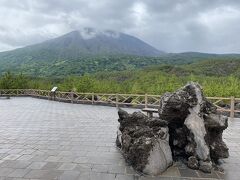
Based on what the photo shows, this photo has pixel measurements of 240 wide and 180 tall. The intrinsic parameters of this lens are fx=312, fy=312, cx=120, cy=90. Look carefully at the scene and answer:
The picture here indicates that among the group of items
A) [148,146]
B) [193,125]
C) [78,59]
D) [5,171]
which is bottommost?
[5,171]

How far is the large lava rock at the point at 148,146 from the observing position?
528 cm

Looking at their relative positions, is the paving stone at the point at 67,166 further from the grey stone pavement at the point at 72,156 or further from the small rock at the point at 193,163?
the small rock at the point at 193,163

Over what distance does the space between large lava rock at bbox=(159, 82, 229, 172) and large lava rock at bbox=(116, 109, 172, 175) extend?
37 cm

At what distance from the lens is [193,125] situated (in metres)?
5.83

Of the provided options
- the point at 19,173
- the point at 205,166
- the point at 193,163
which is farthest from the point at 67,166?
the point at 205,166

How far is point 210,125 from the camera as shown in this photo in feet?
19.6

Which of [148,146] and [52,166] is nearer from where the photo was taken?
[148,146]

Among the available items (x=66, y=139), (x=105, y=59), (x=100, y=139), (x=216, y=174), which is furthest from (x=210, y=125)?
(x=105, y=59)

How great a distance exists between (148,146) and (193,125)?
105 centimetres

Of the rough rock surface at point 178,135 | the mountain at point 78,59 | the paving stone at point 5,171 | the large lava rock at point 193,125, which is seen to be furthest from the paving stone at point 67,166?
the mountain at point 78,59

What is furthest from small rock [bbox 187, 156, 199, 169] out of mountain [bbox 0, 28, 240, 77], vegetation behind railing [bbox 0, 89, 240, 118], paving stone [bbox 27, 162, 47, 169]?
mountain [bbox 0, 28, 240, 77]

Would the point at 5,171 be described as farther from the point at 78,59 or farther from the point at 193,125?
the point at 78,59

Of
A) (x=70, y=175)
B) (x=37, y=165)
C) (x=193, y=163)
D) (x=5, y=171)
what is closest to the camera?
(x=70, y=175)

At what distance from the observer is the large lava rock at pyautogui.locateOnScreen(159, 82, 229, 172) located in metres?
5.71
